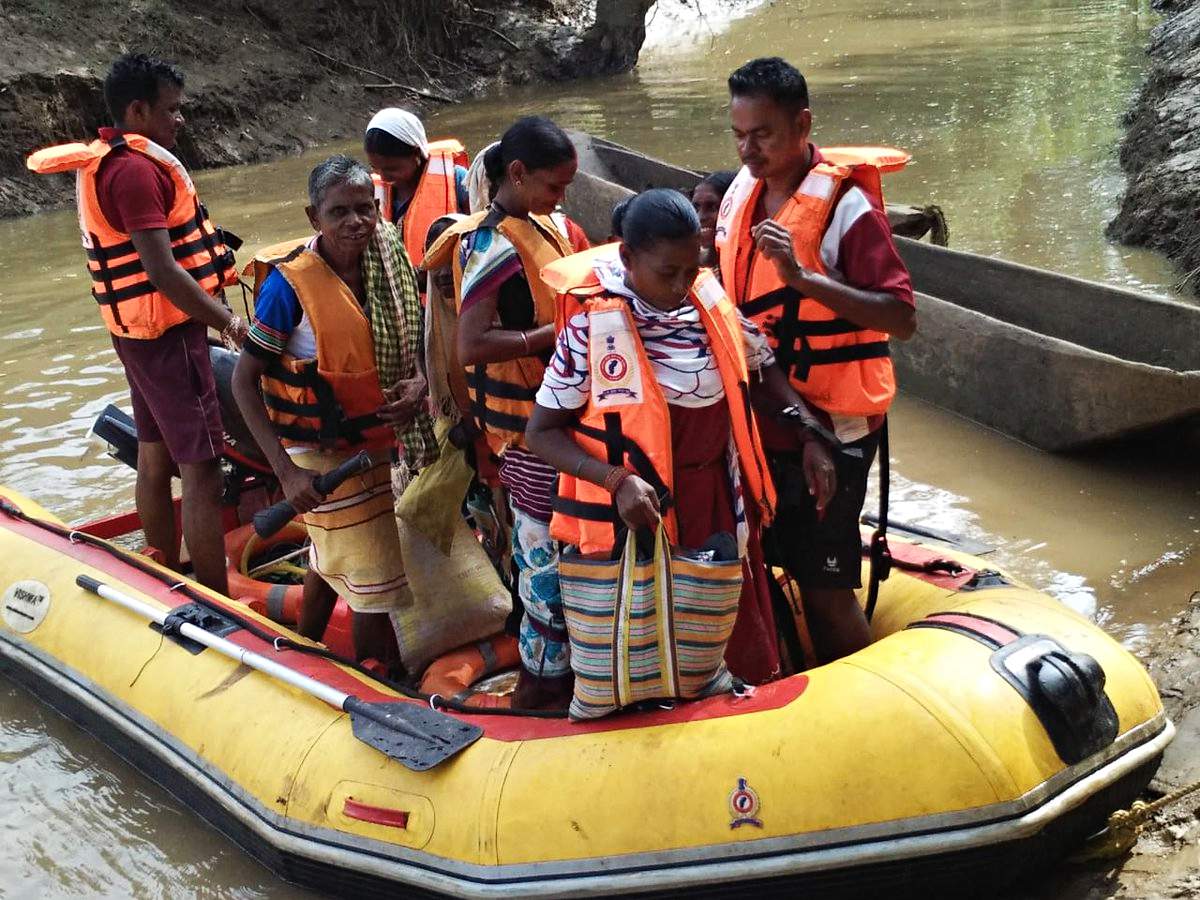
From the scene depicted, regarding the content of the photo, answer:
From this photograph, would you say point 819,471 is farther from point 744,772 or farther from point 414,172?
point 414,172

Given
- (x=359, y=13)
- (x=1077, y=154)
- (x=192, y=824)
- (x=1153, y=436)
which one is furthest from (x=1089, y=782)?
(x=359, y=13)

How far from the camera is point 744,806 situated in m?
2.85

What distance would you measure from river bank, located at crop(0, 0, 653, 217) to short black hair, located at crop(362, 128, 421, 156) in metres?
8.79

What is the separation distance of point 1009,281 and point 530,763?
15.3 ft

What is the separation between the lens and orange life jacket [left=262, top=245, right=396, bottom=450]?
3.51m

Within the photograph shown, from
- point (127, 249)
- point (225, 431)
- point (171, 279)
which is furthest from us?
point (225, 431)

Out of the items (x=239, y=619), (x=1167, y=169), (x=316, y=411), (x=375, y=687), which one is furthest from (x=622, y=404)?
(x=1167, y=169)

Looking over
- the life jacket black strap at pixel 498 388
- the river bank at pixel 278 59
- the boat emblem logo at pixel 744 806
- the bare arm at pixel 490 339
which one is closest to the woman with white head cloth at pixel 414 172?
the life jacket black strap at pixel 498 388

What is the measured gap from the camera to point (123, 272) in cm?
427

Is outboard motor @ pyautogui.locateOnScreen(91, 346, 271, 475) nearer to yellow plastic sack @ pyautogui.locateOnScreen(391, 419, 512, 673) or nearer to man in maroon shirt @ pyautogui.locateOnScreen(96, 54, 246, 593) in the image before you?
man in maroon shirt @ pyautogui.locateOnScreen(96, 54, 246, 593)

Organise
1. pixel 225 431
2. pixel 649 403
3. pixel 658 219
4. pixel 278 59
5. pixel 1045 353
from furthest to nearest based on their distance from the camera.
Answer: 1. pixel 278 59
2. pixel 1045 353
3. pixel 225 431
4. pixel 649 403
5. pixel 658 219

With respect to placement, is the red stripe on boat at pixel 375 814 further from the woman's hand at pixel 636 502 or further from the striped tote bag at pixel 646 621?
the woman's hand at pixel 636 502

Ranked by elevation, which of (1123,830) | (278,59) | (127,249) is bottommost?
(1123,830)

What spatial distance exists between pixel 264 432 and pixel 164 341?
0.98 m
